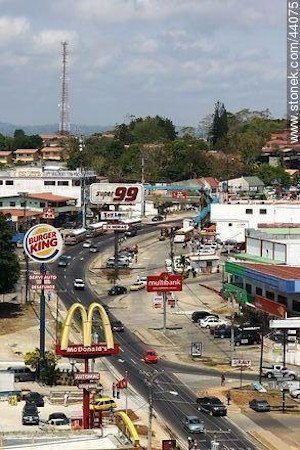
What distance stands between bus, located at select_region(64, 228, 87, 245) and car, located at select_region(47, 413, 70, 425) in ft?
214

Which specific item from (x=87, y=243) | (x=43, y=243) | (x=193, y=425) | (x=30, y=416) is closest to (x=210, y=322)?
(x=43, y=243)

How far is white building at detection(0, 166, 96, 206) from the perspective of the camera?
134500 millimetres

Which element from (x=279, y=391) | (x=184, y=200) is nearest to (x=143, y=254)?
(x=184, y=200)

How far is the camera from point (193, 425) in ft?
162

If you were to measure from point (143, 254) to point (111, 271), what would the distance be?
34.7ft

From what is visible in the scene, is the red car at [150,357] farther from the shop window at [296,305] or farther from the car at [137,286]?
the car at [137,286]

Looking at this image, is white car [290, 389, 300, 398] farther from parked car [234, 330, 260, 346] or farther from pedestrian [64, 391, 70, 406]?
parked car [234, 330, 260, 346]

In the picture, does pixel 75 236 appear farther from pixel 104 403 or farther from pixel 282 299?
pixel 104 403

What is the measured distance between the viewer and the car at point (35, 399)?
2137 inches

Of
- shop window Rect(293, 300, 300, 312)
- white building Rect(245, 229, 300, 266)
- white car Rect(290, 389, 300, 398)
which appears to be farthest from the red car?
white building Rect(245, 229, 300, 266)

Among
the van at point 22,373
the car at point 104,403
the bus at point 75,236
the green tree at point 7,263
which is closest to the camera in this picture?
the car at point 104,403

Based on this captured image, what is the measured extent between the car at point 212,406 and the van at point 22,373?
465 inches

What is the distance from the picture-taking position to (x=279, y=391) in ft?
192

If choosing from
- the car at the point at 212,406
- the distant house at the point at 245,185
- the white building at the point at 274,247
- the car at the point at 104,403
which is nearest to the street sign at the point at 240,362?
the car at the point at 212,406
